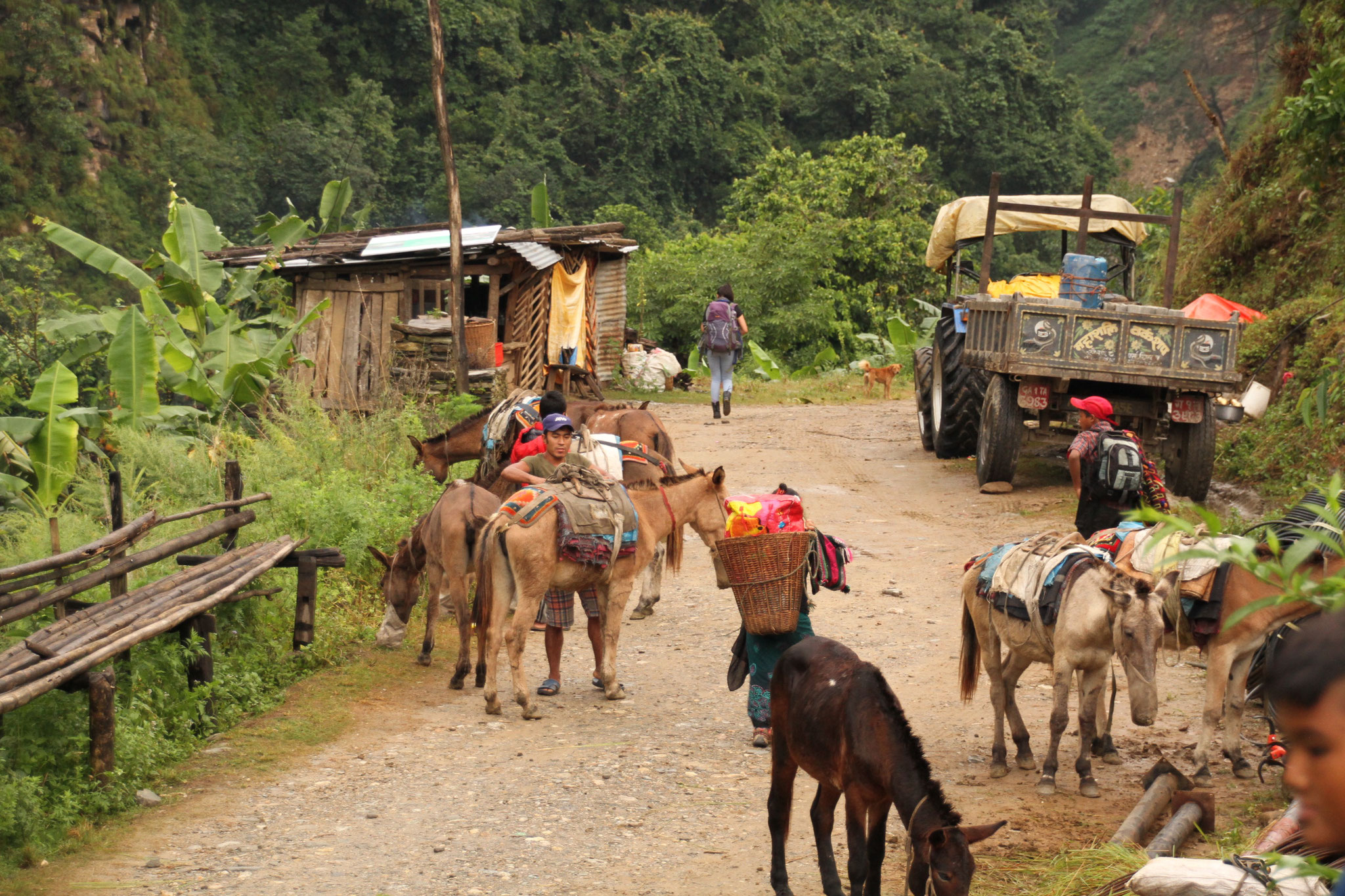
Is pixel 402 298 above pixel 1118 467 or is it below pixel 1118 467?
above

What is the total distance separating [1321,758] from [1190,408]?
10.9 meters

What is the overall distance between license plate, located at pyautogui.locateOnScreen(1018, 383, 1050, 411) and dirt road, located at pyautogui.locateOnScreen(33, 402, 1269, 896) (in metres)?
2.47

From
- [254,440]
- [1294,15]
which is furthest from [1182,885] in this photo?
[1294,15]

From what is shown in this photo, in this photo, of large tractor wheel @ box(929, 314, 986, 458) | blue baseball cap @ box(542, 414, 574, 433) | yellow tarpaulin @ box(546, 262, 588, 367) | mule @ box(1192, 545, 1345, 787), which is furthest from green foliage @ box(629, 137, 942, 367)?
mule @ box(1192, 545, 1345, 787)

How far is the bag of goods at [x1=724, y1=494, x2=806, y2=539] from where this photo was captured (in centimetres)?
660

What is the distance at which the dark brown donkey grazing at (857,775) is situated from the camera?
4.38m

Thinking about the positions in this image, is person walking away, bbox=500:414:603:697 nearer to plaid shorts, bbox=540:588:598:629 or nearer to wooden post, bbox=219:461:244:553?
plaid shorts, bbox=540:588:598:629

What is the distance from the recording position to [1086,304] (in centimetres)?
1317

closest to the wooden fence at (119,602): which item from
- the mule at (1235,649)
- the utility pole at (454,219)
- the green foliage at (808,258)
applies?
the mule at (1235,649)

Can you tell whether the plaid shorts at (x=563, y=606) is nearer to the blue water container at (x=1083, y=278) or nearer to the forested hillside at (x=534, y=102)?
the blue water container at (x=1083, y=278)

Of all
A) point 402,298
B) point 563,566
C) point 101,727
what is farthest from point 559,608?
point 402,298

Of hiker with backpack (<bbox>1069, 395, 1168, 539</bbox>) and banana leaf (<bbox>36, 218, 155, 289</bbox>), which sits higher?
banana leaf (<bbox>36, 218, 155, 289</bbox>)

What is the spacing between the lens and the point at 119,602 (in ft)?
23.2

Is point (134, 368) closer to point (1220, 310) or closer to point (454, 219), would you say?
point (454, 219)
